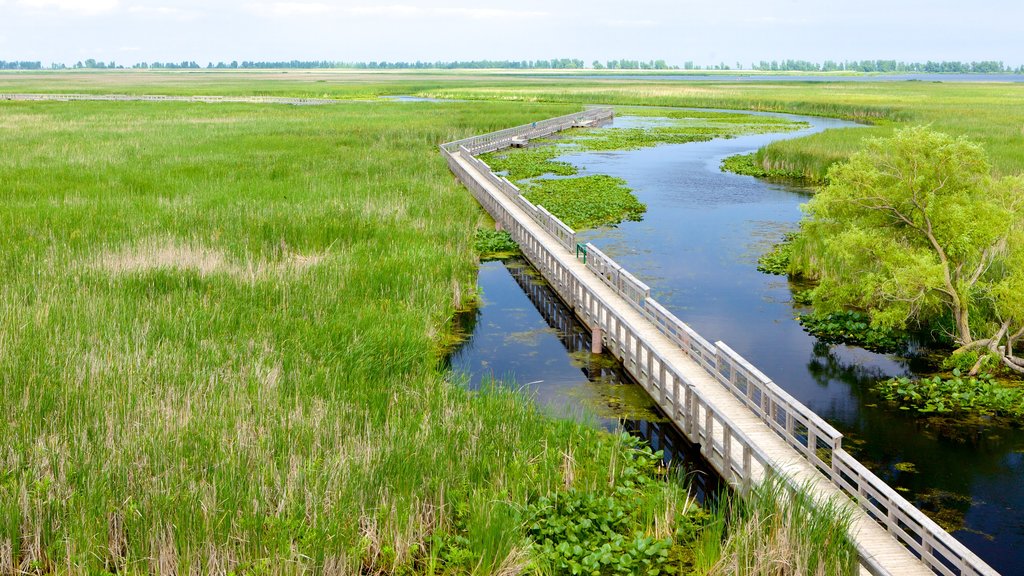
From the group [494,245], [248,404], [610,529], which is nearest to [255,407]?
[248,404]

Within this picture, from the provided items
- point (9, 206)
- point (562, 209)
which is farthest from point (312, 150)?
point (9, 206)

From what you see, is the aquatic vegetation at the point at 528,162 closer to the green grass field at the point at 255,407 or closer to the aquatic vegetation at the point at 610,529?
the green grass field at the point at 255,407

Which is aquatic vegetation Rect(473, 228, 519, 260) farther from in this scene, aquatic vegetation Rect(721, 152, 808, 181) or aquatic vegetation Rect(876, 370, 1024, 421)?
aquatic vegetation Rect(721, 152, 808, 181)

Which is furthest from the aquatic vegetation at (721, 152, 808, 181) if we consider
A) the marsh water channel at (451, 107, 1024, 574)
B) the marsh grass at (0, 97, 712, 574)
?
the marsh grass at (0, 97, 712, 574)

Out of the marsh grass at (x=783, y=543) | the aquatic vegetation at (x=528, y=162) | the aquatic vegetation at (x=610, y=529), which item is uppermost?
the aquatic vegetation at (x=528, y=162)

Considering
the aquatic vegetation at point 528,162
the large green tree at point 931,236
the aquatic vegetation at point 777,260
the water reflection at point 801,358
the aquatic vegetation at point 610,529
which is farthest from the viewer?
the aquatic vegetation at point 528,162

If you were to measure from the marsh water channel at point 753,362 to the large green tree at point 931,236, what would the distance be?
1401mm

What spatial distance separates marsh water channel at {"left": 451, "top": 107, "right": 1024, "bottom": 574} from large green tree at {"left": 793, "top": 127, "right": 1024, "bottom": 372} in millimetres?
1401

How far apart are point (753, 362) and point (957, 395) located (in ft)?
11.9

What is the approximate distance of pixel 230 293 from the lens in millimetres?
17203

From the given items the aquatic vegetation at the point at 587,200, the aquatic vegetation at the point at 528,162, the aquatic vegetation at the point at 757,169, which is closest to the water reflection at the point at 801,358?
the aquatic vegetation at the point at 587,200

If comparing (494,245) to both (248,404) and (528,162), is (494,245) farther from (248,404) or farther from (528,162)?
(528,162)

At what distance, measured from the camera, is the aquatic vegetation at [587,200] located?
31.6 m

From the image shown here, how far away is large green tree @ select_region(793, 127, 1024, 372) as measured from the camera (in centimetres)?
1673
